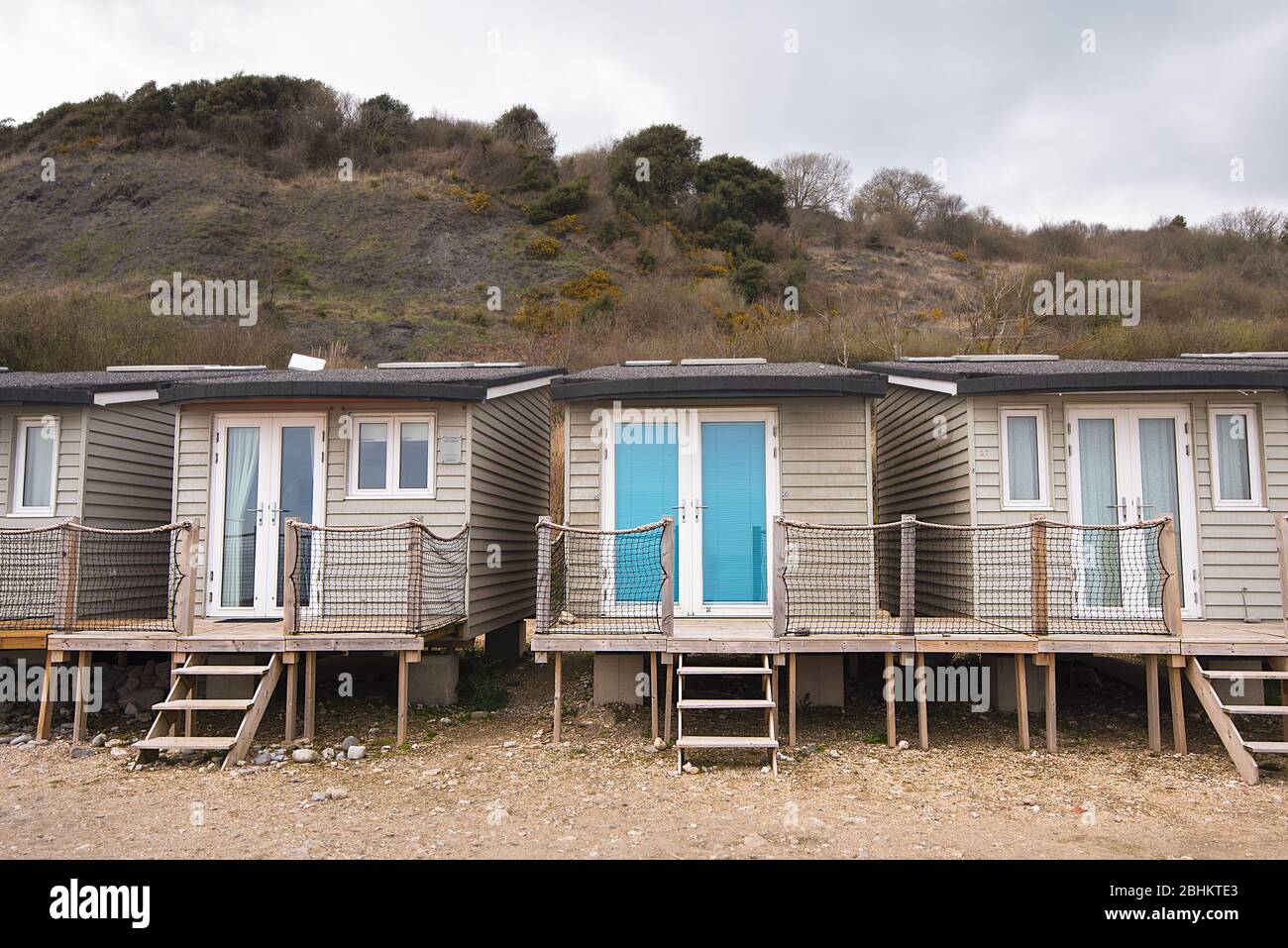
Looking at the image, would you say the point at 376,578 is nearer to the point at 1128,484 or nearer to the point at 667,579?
the point at 667,579

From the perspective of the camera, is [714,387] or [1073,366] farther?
[1073,366]

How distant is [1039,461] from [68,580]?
30.3ft

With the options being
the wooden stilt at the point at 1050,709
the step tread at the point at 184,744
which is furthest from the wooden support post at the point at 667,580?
the step tread at the point at 184,744

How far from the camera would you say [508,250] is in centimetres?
3497

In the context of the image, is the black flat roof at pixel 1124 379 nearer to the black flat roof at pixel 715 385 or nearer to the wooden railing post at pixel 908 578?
the black flat roof at pixel 715 385

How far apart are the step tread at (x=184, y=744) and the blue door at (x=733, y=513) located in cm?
443

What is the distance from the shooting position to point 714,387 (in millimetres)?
8672

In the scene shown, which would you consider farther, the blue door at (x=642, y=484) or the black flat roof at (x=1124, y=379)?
the blue door at (x=642, y=484)

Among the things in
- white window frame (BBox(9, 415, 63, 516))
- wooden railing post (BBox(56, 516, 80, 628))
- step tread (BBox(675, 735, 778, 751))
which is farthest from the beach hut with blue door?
white window frame (BBox(9, 415, 63, 516))

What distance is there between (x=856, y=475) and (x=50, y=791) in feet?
24.3

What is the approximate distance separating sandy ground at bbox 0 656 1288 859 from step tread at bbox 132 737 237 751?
203 mm

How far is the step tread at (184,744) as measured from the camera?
715cm
